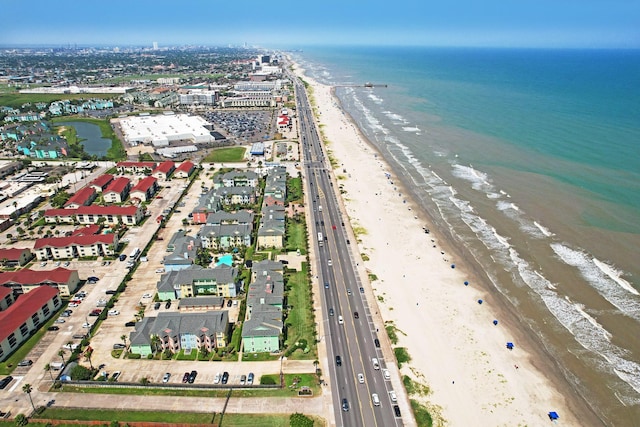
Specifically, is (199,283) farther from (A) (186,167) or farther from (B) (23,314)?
(A) (186,167)

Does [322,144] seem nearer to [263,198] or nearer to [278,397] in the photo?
[263,198]

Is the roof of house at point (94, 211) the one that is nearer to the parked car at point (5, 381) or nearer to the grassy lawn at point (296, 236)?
the grassy lawn at point (296, 236)

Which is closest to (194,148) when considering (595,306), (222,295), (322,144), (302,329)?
(322,144)

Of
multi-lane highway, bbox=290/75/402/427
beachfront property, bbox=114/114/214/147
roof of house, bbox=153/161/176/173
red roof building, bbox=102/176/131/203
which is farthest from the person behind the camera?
beachfront property, bbox=114/114/214/147

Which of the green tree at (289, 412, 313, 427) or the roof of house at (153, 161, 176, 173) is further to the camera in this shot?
the roof of house at (153, 161, 176, 173)

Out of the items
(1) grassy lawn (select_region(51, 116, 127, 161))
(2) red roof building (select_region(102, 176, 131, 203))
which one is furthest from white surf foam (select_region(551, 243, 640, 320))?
(1) grassy lawn (select_region(51, 116, 127, 161))

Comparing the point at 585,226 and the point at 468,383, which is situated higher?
the point at 585,226

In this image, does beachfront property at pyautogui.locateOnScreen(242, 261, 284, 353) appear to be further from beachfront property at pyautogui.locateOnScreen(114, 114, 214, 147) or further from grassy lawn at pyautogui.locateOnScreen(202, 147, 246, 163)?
beachfront property at pyautogui.locateOnScreen(114, 114, 214, 147)
